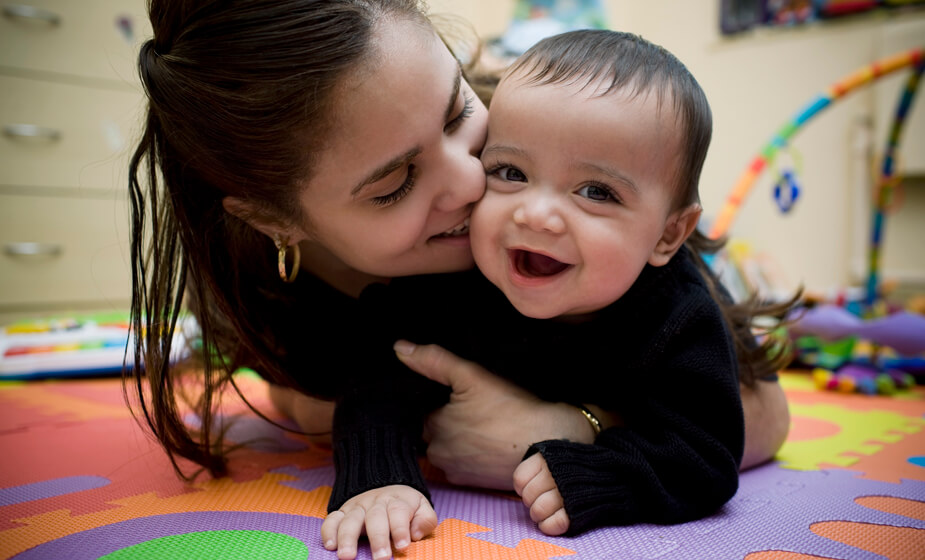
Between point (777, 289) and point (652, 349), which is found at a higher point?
point (652, 349)

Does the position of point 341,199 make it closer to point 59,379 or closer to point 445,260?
point 445,260

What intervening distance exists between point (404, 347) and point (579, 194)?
0.94ft

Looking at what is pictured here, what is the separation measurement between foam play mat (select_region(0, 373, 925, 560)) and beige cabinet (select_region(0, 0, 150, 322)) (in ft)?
4.40

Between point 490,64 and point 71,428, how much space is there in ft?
3.07

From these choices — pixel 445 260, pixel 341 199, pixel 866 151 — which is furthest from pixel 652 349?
pixel 866 151

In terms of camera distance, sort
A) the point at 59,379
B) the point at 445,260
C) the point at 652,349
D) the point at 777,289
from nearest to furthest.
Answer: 1. the point at 652,349
2. the point at 445,260
3. the point at 59,379
4. the point at 777,289

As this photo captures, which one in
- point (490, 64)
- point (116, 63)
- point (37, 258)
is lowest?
point (37, 258)

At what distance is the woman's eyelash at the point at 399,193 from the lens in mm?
751

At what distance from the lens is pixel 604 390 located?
796mm

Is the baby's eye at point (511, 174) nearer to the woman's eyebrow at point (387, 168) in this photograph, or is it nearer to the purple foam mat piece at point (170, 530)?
the woman's eyebrow at point (387, 168)

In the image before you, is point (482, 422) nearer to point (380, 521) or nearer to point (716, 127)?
point (380, 521)

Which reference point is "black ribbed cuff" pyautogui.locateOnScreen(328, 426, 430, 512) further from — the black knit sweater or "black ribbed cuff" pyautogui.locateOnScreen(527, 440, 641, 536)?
"black ribbed cuff" pyautogui.locateOnScreen(527, 440, 641, 536)

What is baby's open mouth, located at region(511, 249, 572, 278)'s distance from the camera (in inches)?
29.2

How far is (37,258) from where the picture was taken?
2266 millimetres
